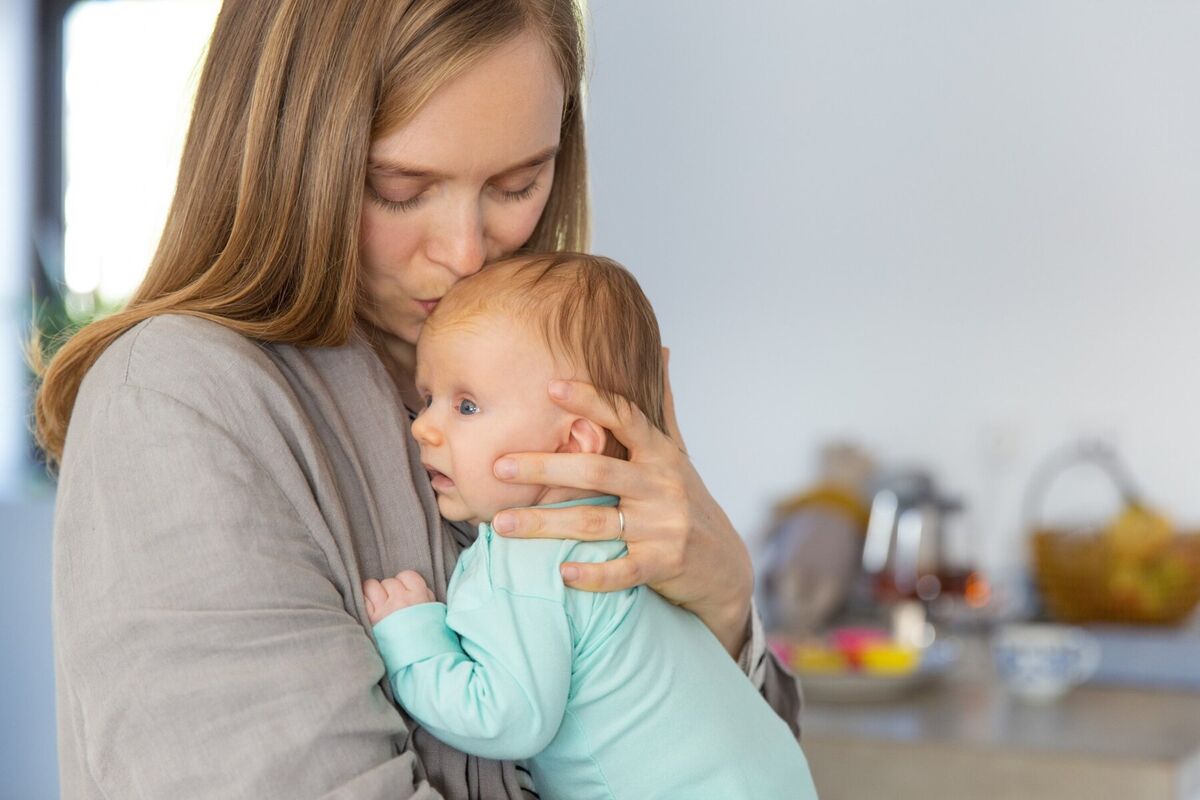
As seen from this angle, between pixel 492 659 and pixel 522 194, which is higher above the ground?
pixel 522 194

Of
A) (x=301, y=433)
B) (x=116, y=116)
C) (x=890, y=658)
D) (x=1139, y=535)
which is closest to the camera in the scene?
(x=301, y=433)

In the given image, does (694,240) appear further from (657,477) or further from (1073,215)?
(657,477)

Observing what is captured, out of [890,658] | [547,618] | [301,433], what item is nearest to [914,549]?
[890,658]

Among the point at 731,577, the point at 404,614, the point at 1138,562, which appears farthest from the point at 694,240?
the point at 404,614

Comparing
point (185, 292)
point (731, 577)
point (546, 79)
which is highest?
point (546, 79)

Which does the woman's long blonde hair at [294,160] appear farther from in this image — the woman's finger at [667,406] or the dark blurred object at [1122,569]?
the dark blurred object at [1122,569]

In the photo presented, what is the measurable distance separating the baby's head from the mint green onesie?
0.05 meters

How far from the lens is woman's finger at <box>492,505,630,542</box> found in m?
1.11

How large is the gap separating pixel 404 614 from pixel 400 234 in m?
0.35

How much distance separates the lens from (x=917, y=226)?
155 inches

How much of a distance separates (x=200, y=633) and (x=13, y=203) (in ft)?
13.1

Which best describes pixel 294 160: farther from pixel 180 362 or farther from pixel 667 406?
pixel 667 406

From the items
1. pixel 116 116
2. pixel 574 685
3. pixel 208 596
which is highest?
pixel 116 116

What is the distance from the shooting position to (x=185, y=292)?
1.12m
